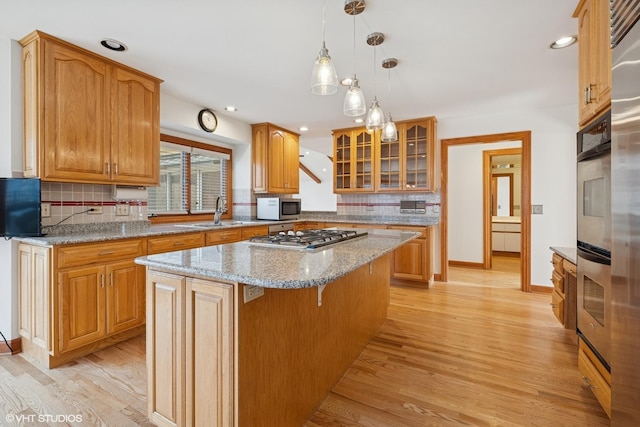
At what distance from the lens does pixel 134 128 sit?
9.11 ft

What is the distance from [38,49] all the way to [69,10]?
1.59ft

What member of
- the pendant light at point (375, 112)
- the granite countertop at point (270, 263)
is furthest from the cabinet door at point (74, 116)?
the pendant light at point (375, 112)

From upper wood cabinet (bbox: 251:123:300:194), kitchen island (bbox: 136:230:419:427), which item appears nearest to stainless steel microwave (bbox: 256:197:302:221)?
upper wood cabinet (bbox: 251:123:300:194)

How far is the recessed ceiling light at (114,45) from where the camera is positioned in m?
2.27

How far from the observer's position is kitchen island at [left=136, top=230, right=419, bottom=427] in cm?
116

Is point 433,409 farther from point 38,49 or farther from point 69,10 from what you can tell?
point 38,49

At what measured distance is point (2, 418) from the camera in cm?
160

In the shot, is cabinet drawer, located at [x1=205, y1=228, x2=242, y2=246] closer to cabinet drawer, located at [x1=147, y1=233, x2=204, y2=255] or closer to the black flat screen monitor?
cabinet drawer, located at [x1=147, y1=233, x2=204, y2=255]

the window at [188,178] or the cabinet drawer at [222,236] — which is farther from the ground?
the window at [188,178]

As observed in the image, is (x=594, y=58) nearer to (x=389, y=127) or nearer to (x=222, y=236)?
(x=389, y=127)

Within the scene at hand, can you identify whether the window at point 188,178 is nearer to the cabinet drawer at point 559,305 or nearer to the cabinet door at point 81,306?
the cabinet door at point 81,306

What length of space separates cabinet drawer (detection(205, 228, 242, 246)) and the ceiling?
1.55m

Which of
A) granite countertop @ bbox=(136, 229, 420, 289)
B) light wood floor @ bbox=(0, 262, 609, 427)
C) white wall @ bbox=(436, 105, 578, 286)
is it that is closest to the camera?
granite countertop @ bbox=(136, 229, 420, 289)

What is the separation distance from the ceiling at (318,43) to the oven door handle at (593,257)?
1523 mm
